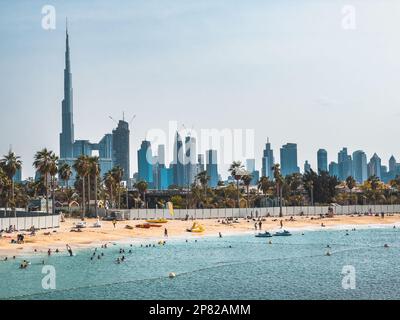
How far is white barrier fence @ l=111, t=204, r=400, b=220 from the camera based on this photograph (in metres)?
116

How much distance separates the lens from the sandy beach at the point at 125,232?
70.8 metres

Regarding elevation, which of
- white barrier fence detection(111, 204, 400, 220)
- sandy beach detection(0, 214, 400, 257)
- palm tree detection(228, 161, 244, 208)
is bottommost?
sandy beach detection(0, 214, 400, 257)

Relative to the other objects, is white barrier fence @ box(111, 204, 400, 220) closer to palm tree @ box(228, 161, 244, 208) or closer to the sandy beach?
the sandy beach

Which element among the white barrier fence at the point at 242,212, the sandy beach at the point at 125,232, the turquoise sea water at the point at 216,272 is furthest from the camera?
the white barrier fence at the point at 242,212

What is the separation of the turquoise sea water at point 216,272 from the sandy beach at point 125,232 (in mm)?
4547

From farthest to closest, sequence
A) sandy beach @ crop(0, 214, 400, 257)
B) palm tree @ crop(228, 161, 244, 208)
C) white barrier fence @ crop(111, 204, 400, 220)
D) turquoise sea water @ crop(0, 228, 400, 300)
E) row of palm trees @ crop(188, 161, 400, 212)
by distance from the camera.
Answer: row of palm trees @ crop(188, 161, 400, 212) → palm tree @ crop(228, 161, 244, 208) → white barrier fence @ crop(111, 204, 400, 220) → sandy beach @ crop(0, 214, 400, 257) → turquoise sea water @ crop(0, 228, 400, 300)

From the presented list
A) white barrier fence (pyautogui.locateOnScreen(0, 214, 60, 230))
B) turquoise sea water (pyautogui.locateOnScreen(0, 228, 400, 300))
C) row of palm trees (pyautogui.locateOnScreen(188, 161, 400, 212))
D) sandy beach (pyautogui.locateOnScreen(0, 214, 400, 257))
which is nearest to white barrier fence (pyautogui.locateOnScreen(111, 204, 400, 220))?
sandy beach (pyautogui.locateOnScreen(0, 214, 400, 257))

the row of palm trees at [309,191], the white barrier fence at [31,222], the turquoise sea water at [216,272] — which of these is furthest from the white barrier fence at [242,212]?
the turquoise sea water at [216,272]

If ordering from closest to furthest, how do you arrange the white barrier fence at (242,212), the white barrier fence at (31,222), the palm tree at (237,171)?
the white barrier fence at (31,222)
the white barrier fence at (242,212)
the palm tree at (237,171)

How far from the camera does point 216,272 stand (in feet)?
185

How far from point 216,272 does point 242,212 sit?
77562 mm

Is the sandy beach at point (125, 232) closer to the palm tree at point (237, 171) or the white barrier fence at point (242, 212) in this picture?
the white barrier fence at point (242, 212)

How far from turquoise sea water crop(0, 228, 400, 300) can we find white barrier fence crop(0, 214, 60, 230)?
1509cm
